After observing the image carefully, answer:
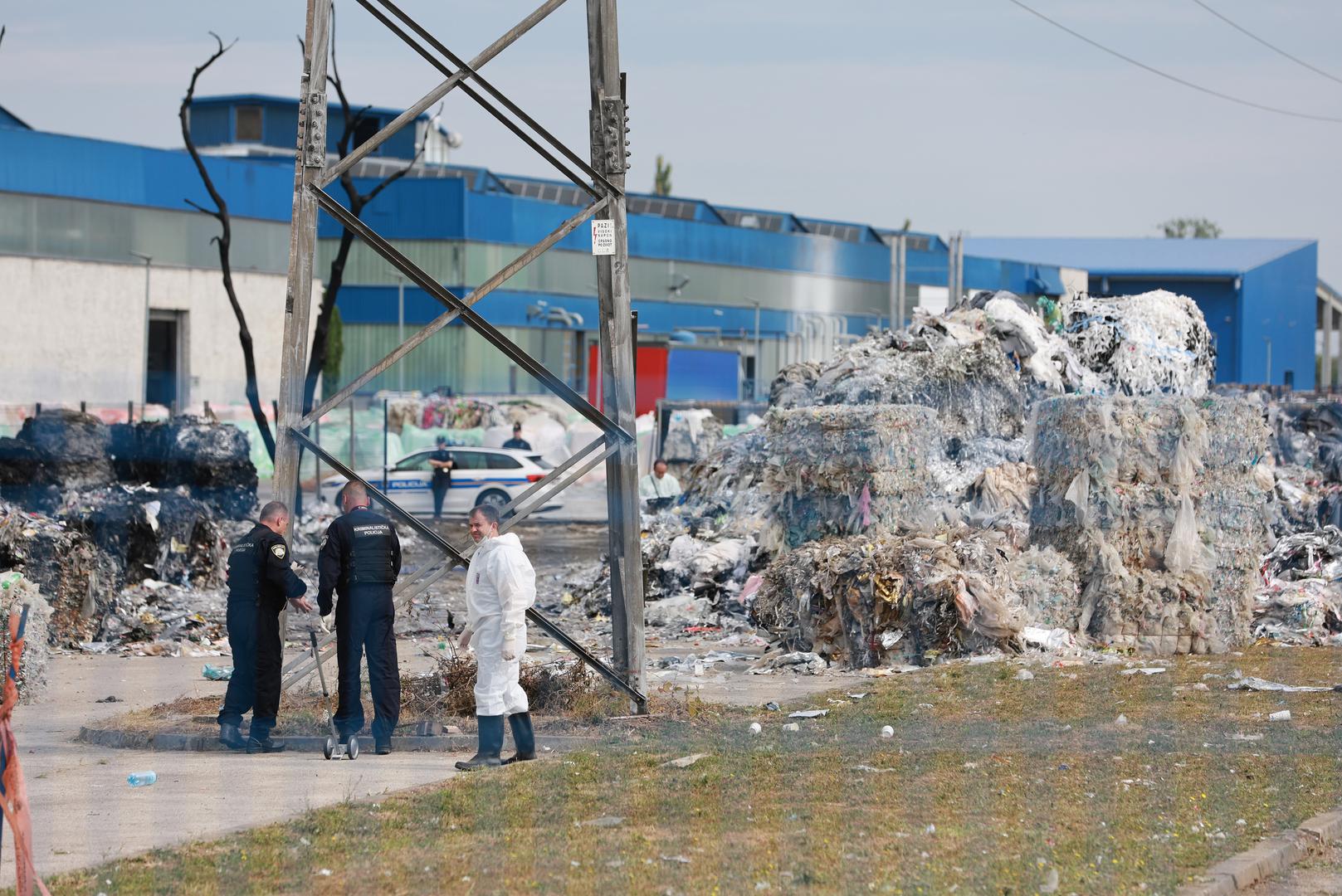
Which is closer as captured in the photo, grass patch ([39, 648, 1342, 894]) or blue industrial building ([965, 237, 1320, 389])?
grass patch ([39, 648, 1342, 894])

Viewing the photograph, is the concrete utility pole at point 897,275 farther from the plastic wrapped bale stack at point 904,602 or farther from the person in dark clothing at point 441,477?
the plastic wrapped bale stack at point 904,602

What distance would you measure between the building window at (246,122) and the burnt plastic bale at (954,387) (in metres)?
54.7

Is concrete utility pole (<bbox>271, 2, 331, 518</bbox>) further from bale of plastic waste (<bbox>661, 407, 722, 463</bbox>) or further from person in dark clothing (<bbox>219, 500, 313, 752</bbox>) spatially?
bale of plastic waste (<bbox>661, 407, 722, 463</bbox>)

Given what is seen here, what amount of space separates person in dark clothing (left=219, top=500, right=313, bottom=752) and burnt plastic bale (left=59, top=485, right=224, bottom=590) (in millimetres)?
7256

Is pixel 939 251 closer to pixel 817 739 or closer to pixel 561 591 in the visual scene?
pixel 561 591

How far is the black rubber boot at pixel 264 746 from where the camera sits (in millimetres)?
10008

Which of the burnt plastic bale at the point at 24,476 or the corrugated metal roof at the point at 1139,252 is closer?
the burnt plastic bale at the point at 24,476

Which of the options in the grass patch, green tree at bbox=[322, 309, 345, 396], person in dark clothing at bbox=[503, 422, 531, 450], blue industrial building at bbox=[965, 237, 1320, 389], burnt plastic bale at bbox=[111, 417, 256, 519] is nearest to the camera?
the grass patch

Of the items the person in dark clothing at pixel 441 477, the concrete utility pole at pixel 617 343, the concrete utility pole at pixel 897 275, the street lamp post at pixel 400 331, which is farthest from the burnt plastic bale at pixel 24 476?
the street lamp post at pixel 400 331

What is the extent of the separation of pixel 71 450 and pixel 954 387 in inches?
438

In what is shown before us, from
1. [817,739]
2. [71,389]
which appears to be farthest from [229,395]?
[817,739]

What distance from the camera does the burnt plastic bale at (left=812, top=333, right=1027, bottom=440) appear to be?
20000mm

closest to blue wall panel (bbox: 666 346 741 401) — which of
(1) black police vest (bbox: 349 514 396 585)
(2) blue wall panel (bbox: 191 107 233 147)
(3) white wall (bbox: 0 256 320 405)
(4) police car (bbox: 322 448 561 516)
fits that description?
(3) white wall (bbox: 0 256 320 405)

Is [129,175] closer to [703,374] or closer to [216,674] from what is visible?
[703,374]
